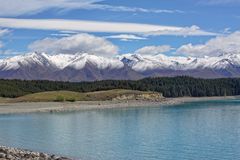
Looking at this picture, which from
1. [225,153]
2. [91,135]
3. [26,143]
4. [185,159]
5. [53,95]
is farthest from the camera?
[53,95]

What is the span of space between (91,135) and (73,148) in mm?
14950

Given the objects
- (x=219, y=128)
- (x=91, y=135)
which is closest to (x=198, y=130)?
(x=219, y=128)

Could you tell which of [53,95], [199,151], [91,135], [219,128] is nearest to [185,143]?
[199,151]

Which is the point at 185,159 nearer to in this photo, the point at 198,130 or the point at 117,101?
the point at 198,130

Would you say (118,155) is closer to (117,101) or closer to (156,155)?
(156,155)

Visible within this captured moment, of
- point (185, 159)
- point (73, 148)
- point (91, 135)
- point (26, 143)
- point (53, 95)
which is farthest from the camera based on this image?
point (53, 95)

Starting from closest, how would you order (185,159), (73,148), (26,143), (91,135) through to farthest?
1. (185,159)
2. (73,148)
3. (26,143)
4. (91,135)

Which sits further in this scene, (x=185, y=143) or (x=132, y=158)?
(x=185, y=143)

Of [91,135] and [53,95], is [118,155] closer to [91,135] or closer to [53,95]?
[91,135]

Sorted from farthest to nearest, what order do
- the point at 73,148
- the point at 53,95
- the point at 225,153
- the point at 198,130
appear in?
1. the point at 53,95
2. the point at 198,130
3. the point at 73,148
4. the point at 225,153

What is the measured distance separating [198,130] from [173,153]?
26.3m

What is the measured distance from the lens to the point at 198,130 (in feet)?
253

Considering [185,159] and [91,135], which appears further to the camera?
[91,135]

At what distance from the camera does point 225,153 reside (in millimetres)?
51312
